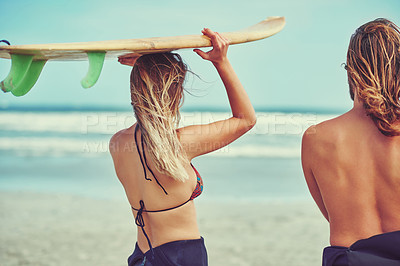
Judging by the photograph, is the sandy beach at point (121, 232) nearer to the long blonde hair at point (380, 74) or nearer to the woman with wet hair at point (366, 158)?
the woman with wet hair at point (366, 158)

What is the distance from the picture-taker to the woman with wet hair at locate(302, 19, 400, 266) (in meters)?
2.16

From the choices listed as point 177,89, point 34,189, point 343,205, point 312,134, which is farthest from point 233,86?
point 34,189

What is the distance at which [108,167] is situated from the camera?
10.1 metres

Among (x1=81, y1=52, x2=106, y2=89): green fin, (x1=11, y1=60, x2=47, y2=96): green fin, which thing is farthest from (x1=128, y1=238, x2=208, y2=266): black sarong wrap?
(x1=11, y1=60, x2=47, y2=96): green fin

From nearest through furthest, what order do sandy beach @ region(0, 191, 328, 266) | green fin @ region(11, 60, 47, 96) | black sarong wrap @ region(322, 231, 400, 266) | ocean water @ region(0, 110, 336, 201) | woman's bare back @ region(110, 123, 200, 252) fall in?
1. black sarong wrap @ region(322, 231, 400, 266)
2. green fin @ region(11, 60, 47, 96)
3. woman's bare back @ region(110, 123, 200, 252)
4. sandy beach @ region(0, 191, 328, 266)
5. ocean water @ region(0, 110, 336, 201)

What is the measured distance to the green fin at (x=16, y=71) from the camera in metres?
2.17

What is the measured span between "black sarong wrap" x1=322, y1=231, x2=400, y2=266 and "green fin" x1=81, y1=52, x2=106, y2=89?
151cm

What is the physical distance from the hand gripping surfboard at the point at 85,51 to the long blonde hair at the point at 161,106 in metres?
0.09

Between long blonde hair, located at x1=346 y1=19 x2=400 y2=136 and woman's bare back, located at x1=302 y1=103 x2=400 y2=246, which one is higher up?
long blonde hair, located at x1=346 y1=19 x2=400 y2=136

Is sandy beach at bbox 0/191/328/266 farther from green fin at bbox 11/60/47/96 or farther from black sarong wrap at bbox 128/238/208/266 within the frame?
green fin at bbox 11/60/47/96

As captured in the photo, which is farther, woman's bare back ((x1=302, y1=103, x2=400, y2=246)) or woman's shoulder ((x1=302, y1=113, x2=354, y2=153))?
woman's shoulder ((x1=302, y1=113, x2=354, y2=153))

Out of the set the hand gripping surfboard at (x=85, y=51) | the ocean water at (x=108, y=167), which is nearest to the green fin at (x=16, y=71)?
the hand gripping surfboard at (x=85, y=51)

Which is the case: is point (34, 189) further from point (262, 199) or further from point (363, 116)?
point (363, 116)

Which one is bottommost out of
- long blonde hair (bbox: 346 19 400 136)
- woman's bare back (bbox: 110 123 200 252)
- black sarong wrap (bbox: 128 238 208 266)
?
black sarong wrap (bbox: 128 238 208 266)
